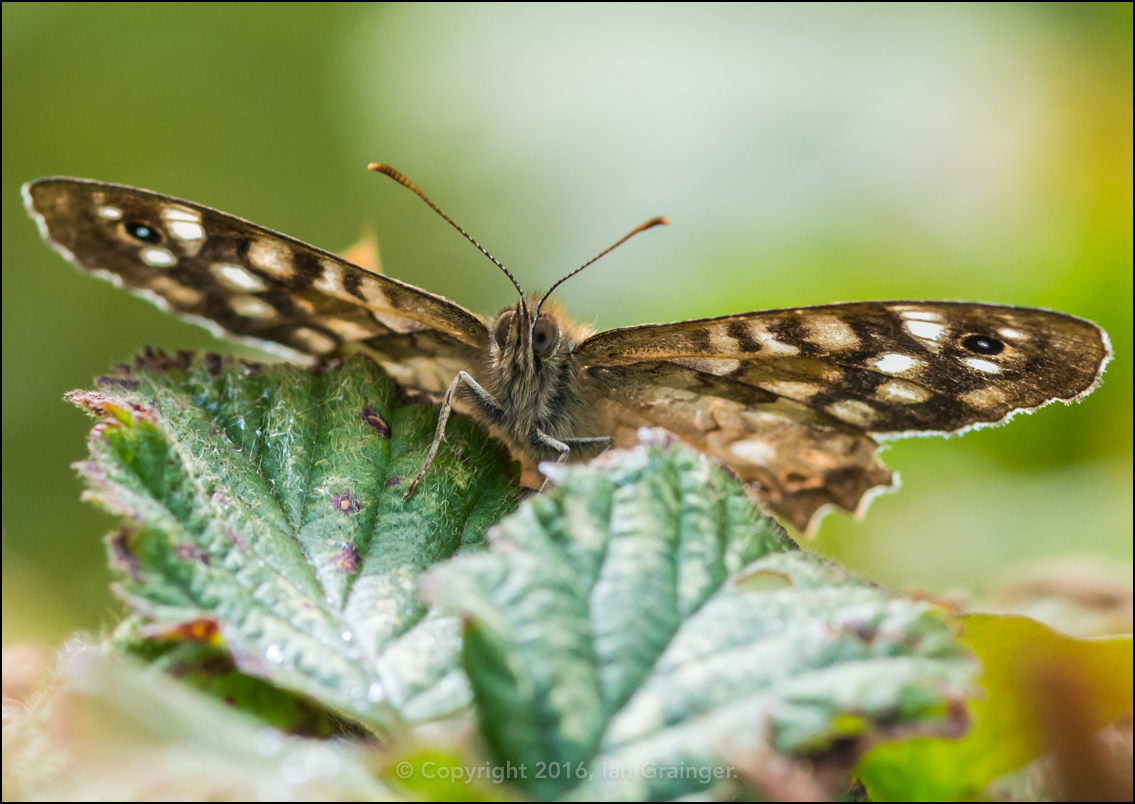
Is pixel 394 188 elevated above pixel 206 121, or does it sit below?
below

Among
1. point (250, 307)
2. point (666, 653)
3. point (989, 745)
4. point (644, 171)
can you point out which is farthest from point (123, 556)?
point (644, 171)

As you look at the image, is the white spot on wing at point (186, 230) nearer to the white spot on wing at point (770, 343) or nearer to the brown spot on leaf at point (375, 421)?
the brown spot on leaf at point (375, 421)

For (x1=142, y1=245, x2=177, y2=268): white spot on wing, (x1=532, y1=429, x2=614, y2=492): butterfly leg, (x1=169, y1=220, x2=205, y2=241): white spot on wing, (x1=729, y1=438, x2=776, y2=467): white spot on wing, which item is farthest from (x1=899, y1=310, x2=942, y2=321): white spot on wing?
(x1=142, y1=245, x2=177, y2=268): white spot on wing

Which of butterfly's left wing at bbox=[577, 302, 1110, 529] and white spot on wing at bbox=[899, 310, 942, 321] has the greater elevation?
white spot on wing at bbox=[899, 310, 942, 321]

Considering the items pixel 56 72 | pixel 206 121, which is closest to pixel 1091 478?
pixel 206 121

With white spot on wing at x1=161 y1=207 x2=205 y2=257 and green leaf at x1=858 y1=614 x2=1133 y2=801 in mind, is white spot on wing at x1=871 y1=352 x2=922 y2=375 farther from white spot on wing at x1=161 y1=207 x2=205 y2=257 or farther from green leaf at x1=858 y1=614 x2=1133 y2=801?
white spot on wing at x1=161 y1=207 x2=205 y2=257

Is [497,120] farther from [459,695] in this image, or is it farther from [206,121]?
[459,695]

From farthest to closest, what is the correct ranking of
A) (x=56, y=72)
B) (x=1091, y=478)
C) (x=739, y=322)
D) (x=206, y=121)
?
(x=206, y=121), (x=56, y=72), (x=1091, y=478), (x=739, y=322)
